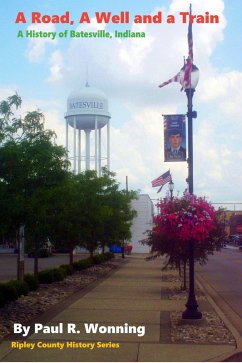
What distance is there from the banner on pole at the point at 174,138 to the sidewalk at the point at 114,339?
3.71 m

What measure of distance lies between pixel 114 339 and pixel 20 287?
23.9 ft

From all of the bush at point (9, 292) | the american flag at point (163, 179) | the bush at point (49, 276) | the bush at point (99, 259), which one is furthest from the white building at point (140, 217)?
the bush at point (9, 292)

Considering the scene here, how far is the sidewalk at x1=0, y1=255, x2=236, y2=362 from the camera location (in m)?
9.40

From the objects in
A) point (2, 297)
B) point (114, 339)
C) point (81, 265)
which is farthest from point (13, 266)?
point (114, 339)

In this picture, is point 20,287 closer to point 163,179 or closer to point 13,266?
point 163,179

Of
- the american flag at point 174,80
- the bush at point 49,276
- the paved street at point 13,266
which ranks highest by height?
the american flag at point 174,80

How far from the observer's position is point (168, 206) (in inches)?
565

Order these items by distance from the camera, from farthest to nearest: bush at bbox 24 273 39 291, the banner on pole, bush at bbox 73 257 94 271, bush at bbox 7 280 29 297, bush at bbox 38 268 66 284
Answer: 1. bush at bbox 73 257 94 271
2. bush at bbox 38 268 66 284
3. bush at bbox 24 273 39 291
4. bush at bbox 7 280 29 297
5. the banner on pole

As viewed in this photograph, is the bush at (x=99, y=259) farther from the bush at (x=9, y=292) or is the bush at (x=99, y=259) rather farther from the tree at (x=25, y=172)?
the tree at (x=25, y=172)

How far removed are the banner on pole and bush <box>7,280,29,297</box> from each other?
5.43 m

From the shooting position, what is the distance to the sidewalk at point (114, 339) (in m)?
9.40

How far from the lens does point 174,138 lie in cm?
1542

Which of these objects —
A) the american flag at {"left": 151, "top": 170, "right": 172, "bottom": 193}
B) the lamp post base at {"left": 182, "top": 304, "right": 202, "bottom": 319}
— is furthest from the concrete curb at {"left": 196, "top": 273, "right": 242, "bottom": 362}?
the american flag at {"left": 151, "top": 170, "right": 172, "bottom": 193}

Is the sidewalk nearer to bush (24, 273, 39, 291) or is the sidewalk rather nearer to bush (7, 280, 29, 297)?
bush (7, 280, 29, 297)
